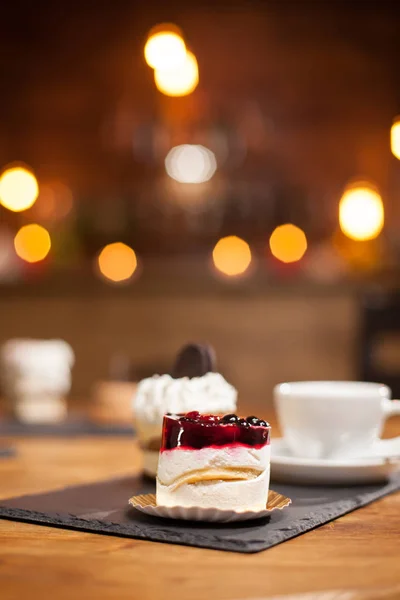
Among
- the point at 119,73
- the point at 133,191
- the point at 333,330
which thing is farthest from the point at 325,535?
the point at 133,191

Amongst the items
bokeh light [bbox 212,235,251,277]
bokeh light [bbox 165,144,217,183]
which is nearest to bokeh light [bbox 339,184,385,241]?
bokeh light [bbox 165,144,217,183]

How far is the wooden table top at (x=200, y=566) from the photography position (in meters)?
0.75

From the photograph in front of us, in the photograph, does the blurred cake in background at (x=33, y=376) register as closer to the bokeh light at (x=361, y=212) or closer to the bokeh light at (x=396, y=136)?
the bokeh light at (x=396, y=136)

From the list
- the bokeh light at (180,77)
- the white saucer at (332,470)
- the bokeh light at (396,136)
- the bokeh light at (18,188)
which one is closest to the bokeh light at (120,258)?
the bokeh light at (18,188)

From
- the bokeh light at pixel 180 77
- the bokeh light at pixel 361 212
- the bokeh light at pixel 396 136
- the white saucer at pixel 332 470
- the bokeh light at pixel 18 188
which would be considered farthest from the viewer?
the bokeh light at pixel 361 212

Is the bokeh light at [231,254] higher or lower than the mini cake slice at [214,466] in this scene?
higher

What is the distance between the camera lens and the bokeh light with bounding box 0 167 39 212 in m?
5.55

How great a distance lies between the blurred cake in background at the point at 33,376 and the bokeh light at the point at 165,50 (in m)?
1.30

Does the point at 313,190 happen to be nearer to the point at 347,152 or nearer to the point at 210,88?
the point at 347,152

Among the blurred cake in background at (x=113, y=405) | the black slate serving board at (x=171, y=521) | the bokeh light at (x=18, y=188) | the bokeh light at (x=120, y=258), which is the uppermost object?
the bokeh light at (x=18, y=188)

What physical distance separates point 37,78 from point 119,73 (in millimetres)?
503

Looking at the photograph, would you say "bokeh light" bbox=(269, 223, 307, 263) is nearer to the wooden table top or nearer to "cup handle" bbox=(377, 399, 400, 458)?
"cup handle" bbox=(377, 399, 400, 458)

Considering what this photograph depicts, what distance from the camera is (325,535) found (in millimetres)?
974

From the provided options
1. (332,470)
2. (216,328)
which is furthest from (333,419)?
(216,328)
